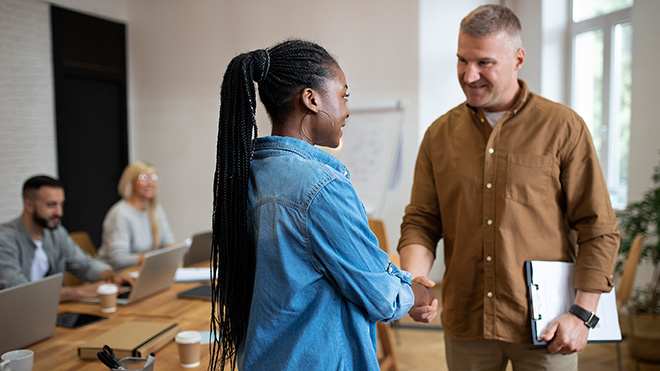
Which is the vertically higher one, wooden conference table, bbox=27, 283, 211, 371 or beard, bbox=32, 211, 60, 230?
beard, bbox=32, 211, 60, 230

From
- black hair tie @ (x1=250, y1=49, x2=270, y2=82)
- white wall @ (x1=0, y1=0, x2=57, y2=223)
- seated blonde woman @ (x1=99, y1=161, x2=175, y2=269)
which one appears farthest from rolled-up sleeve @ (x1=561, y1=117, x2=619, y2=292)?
white wall @ (x1=0, y1=0, x2=57, y2=223)

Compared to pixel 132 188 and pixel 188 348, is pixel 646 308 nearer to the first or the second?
pixel 188 348

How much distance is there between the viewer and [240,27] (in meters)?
6.03

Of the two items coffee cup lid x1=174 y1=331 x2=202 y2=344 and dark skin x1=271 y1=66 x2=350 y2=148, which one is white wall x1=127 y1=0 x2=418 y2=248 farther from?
dark skin x1=271 y1=66 x2=350 y2=148

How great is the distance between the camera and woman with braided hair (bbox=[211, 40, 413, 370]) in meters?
0.99

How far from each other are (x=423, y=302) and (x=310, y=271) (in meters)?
0.47

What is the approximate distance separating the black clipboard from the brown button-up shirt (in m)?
0.03

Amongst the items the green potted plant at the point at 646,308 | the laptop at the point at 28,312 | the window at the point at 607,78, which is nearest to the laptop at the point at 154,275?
the laptop at the point at 28,312

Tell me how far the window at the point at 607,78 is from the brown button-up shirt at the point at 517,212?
350 cm

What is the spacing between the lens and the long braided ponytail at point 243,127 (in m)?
1.07

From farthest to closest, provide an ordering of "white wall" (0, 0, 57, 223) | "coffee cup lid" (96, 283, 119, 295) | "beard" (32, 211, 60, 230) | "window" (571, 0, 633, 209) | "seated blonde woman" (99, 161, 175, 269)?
"white wall" (0, 0, 57, 223)
"window" (571, 0, 633, 209)
"seated blonde woman" (99, 161, 175, 269)
"beard" (32, 211, 60, 230)
"coffee cup lid" (96, 283, 119, 295)

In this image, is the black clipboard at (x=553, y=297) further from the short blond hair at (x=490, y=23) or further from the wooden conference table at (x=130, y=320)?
the wooden conference table at (x=130, y=320)

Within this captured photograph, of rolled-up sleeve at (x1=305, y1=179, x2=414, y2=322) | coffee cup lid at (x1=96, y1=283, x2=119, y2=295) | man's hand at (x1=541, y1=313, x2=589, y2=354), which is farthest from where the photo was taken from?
coffee cup lid at (x1=96, y1=283, x2=119, y2=295)

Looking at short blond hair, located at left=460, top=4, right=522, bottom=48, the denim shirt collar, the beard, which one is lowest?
the beard
